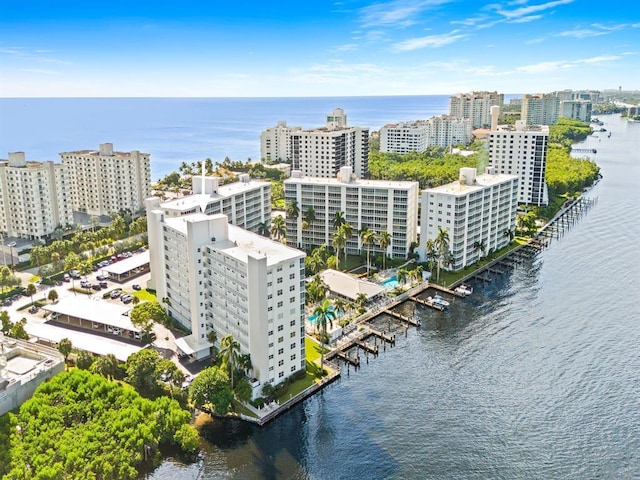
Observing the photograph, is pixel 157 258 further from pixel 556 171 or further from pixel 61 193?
pixel 556 171

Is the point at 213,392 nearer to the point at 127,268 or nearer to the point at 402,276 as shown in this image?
the point at 402,276

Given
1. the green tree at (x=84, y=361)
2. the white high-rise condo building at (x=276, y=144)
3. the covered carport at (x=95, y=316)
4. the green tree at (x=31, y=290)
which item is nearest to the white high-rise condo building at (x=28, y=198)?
the green tree at (x=31, y=290)

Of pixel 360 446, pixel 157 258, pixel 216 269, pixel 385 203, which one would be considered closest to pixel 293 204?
pixel 385 203

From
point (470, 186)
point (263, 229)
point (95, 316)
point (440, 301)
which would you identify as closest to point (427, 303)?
point (440, 301)

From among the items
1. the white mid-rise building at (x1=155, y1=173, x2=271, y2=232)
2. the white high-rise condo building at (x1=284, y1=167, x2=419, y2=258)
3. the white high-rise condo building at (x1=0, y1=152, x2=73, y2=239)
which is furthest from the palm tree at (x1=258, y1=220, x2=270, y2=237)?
the white high-rise condo building at (x1=0, y1=152, x2=73, y2=239)

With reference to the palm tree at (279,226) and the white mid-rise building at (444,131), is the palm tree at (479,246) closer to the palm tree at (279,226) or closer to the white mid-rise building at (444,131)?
the palm tree at (279,226)
